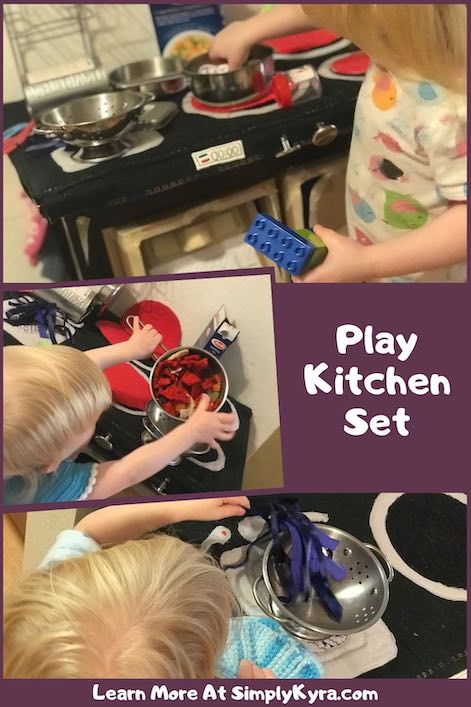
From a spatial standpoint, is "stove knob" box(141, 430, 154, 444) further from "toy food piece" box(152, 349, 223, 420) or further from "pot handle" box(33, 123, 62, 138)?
"pot handle" box(33, 123, 62, 138)

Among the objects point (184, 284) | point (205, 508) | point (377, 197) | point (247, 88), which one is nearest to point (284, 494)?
point (205, 508)

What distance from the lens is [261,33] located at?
2.68 feet

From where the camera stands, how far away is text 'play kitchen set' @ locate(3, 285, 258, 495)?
0.47 meters

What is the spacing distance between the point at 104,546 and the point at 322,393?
205 mm

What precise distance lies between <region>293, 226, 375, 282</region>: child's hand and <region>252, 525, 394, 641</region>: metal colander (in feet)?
0.72

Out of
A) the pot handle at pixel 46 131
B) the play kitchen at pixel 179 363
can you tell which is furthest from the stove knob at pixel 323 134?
the play kitchen at pixel 179 363

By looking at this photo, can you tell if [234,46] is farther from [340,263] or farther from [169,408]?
[169,408]

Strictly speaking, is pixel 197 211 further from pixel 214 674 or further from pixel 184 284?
pixel 214 674

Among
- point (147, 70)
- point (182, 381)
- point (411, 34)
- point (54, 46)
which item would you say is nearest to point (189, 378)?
point (182, 381)

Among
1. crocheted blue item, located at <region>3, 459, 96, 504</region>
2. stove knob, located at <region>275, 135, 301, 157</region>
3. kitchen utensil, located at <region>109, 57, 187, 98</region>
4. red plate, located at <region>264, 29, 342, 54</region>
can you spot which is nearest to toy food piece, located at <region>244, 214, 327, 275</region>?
crocheted blue item, located at <region>3, 459, 96, 504</region>

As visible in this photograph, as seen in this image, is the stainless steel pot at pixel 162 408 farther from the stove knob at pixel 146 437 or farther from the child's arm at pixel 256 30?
the child's arm at pixel 256 30

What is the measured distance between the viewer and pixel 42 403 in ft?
1.47

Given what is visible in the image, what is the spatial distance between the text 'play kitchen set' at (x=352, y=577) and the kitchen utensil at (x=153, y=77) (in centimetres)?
61

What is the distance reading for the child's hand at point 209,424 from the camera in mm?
497
